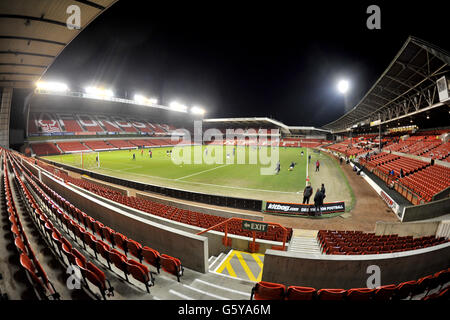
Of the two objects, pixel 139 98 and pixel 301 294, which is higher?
pixel 139 98

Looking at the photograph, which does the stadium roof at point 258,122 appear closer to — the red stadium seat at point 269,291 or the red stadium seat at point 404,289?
the red stadium seat at point 404,289

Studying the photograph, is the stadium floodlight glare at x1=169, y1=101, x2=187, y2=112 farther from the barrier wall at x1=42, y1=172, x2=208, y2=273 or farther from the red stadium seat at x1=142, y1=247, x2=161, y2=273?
the red stadium seat at x1=142, y1=247, x2=161, y2=273

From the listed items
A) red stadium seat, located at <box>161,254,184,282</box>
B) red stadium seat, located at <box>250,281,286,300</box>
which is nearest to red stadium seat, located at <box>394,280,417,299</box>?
red stadium seat, located at <box>250,281,286,300</box>

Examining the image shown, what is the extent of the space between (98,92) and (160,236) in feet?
210

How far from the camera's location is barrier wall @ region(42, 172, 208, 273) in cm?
436

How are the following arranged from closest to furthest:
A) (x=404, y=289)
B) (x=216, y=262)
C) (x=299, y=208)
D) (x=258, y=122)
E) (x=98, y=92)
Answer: (x=404, y=289), (x=216, y=262), (x=299, y=208), (x=98, y=92), (x=258, y=122)

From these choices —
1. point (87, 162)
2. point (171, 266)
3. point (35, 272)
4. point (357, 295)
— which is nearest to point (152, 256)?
point (171, 266)

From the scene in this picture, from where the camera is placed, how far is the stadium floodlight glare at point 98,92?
5156 centimetres

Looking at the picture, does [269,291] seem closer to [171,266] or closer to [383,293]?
[171,266]

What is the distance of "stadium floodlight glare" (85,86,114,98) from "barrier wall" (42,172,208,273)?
59275mm

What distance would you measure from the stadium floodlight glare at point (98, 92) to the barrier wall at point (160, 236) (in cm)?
5928

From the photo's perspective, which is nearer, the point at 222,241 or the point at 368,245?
the point at 368,245

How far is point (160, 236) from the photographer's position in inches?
191
